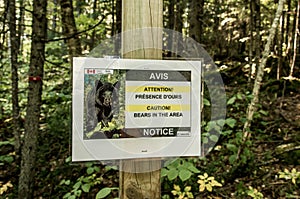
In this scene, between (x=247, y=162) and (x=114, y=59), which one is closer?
(x=114, y=59)

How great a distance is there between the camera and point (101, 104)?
1218 mm

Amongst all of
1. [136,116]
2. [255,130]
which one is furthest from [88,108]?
[255,130]

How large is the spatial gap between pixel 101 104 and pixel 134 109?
14 cm

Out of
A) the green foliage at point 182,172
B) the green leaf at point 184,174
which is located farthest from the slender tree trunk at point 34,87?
the green leaf at point 184,174

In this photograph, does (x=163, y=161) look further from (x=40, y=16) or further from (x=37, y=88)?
(x=40, y=16)

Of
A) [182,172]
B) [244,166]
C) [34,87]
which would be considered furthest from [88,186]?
[244,166]

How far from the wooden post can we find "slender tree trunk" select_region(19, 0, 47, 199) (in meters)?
2.42

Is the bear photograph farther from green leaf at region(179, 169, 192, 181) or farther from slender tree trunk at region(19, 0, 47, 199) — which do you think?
slender tree trunk at region(19, 0, 47, 199)

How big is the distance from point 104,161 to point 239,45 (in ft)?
35.3

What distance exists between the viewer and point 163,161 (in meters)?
1.37

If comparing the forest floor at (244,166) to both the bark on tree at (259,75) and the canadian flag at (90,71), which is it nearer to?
the bark on tree at (259,75)

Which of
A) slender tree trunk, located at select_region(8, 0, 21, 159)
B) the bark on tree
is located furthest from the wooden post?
slender tree trunk, located at select_region(8, 0, 21, 159)

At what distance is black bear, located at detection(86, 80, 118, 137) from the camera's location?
119 cm

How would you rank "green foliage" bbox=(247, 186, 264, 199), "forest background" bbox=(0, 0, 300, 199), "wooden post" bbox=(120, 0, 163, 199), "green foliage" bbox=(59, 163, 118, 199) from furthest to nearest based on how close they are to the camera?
"forest background" bbox=(0, 0, 300, 199)
"green foliage" bbox=(247, 186, 264, 199)
"green foliage" bbox=(59, 163, 118, 199)
"wooden post" bbox=(120, 0, 163, 199)
